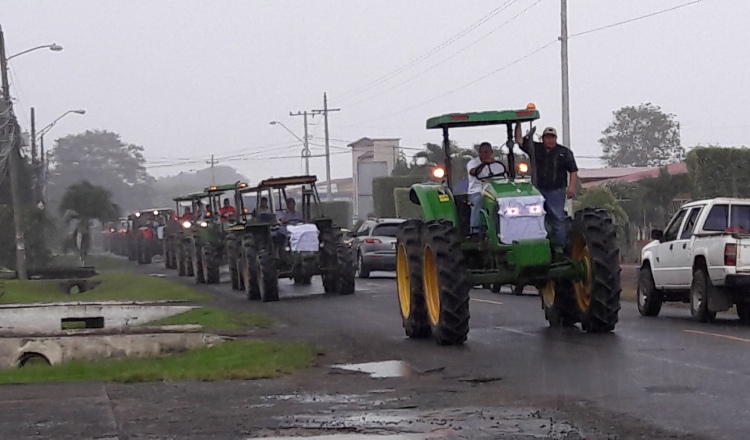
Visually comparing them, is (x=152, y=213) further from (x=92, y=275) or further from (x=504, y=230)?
(x=504, y=230)

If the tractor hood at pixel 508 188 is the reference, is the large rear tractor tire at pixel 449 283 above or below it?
below

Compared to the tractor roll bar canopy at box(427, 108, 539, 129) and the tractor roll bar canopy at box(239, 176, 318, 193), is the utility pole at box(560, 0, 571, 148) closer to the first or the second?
the tractor roll bar canopy at box(239, 176, 318, 193)

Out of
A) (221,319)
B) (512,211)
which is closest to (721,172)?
(221,319)

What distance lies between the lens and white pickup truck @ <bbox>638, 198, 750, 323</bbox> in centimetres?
1678

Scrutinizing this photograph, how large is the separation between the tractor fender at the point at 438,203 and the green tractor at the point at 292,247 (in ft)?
35.0

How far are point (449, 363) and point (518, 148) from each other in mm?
4182

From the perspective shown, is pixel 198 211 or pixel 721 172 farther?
pixel 198 211

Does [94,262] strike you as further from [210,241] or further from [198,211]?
[210,241]

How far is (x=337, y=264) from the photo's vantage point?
2747cm

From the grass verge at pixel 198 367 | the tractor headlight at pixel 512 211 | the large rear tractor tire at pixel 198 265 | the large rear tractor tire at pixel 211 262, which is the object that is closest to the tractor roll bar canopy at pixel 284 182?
the large rear tractor tire at pixel 211 262

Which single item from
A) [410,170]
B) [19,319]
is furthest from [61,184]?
[19,319]

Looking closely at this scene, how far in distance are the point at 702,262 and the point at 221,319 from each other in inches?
335

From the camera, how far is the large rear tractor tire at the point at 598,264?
15031 mm

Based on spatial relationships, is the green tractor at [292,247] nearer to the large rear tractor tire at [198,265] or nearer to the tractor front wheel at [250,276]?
the tractor front wheel at [250,276]
